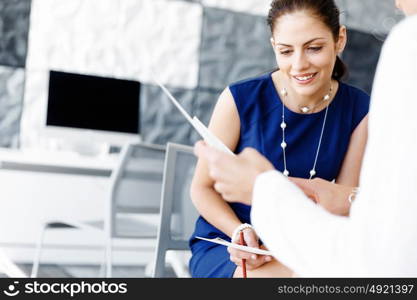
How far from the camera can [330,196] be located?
1.11 m

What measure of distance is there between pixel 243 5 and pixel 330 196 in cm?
424

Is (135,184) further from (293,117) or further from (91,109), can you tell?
(293,117)

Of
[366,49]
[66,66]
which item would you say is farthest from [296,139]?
[366,49]

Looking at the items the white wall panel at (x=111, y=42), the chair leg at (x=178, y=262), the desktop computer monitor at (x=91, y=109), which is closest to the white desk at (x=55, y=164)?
the desktop computer monitor at (x=91, y=109)

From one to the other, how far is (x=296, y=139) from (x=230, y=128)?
194 mm

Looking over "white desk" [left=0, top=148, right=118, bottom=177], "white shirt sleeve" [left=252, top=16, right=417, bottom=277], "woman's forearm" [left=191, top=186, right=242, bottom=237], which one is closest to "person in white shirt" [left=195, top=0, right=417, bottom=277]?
"white shirt sleeve" [left=252, top=16, right=417, bottom=277]

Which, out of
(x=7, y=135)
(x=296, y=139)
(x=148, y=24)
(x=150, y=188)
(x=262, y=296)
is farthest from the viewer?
(x=148, y=24)

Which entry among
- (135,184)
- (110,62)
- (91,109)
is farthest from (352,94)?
(110,62)

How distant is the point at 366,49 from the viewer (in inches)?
226

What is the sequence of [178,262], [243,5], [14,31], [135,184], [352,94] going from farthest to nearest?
1. [243,5]
2. [14,31]
3. [178,262]
4. [135,184]
5. [352,94]

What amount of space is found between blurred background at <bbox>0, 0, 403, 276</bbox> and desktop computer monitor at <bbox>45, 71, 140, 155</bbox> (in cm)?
Result: 2

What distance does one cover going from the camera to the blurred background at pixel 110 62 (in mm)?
4188

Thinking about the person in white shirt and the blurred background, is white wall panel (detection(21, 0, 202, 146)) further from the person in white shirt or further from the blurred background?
the person in white shirt

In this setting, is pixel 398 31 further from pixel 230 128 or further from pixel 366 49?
pixel 366 49
